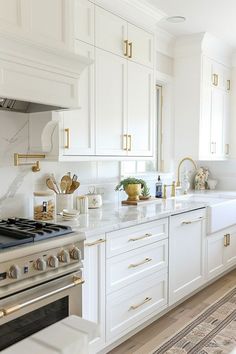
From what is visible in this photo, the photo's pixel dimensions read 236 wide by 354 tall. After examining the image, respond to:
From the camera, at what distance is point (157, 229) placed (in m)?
2.80

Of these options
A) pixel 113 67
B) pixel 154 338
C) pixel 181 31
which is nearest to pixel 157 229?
pixel 154 338

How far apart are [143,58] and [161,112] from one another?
1266mm

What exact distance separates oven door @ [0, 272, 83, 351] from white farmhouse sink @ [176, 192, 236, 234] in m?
1.80

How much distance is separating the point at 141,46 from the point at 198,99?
48.8 inches

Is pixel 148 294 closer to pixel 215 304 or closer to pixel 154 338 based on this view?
pixel 154 338

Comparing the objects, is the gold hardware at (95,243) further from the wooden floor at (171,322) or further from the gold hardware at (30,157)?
the wooden floor at (171,322)

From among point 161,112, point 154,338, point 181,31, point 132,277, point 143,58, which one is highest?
point 181,31

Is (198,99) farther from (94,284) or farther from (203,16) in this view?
(94,284)

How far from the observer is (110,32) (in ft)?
9.22

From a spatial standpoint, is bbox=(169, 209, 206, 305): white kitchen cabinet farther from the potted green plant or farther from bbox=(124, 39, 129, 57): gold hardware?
bbox=(124, 39, 129, 57): gold hardware

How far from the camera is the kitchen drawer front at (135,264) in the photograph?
2.41 metres

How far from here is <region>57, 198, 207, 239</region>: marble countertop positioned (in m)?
2.26

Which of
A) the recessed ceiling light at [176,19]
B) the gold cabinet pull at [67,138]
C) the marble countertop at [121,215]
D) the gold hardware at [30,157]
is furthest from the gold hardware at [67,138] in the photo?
the recessed ceiling light at [176,19]

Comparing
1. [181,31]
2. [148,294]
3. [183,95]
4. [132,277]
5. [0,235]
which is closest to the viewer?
[0,235]
